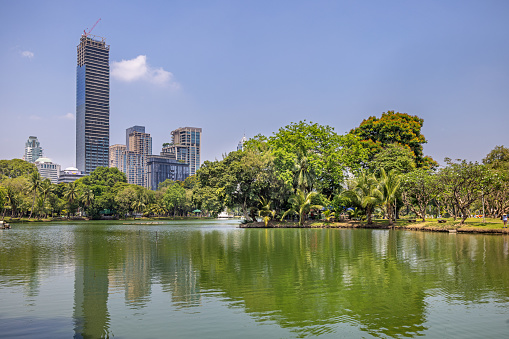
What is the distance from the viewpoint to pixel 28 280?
37.6ft

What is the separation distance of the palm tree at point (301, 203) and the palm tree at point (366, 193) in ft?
13.1

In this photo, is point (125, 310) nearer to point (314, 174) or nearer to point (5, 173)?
point (314, 174)

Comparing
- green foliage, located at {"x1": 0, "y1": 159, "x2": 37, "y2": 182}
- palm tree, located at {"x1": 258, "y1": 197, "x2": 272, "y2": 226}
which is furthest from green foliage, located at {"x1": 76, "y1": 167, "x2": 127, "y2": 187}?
palm tree, located at {"x1": 258, "y1": 197, "x2": 272, "y2": 226}

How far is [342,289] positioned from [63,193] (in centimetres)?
9469

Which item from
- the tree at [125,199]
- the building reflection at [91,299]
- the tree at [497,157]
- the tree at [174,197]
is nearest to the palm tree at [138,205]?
the tree at [125,199]

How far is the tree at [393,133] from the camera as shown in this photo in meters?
49.6

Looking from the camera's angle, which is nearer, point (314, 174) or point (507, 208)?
point (507, 208)

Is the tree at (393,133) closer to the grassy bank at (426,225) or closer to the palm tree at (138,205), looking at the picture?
the grassy bank at (426,225)

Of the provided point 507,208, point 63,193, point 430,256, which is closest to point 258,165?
point 507,208

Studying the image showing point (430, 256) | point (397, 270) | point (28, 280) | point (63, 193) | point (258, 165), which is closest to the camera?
point (28, 280)

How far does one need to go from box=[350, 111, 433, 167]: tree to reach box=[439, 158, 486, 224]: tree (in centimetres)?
1446

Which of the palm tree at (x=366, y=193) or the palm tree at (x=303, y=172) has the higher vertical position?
the palm tree at (x=303, y=172)

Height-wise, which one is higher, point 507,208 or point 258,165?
point 258,165

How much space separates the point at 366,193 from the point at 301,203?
7.50 metres
